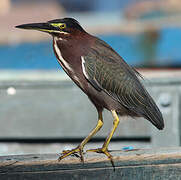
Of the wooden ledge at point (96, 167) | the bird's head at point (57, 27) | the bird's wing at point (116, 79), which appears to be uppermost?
the bird's head at point (57, 27)

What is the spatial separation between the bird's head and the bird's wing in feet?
0.48

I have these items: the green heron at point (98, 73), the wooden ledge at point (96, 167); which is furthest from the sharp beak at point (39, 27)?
the wooden ledge at point (96, 167)

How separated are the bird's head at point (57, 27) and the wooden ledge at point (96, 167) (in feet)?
1.95

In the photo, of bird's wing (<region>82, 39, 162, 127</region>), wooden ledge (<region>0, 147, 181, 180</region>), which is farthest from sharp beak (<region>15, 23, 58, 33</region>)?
wooden ledge (<region>0, 147, 181, 180</region>)

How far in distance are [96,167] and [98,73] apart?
535 mm

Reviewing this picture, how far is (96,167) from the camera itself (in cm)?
229

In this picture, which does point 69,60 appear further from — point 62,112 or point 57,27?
point 62,112

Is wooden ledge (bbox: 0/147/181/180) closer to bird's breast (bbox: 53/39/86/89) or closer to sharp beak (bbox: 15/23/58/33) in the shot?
bird's breast (bbox: 53/39/86/89)

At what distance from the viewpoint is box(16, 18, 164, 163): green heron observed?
2.48 m

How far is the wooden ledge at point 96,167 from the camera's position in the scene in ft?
7.34

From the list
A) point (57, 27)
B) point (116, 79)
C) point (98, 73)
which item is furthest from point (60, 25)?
point (116, 79)

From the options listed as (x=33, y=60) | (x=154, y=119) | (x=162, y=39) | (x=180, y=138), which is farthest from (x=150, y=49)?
(x=154, y=119)

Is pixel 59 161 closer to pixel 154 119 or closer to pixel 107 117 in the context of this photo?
pixel 154 119

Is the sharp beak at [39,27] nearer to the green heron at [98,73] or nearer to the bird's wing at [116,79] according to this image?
the green heron at [98,73]
